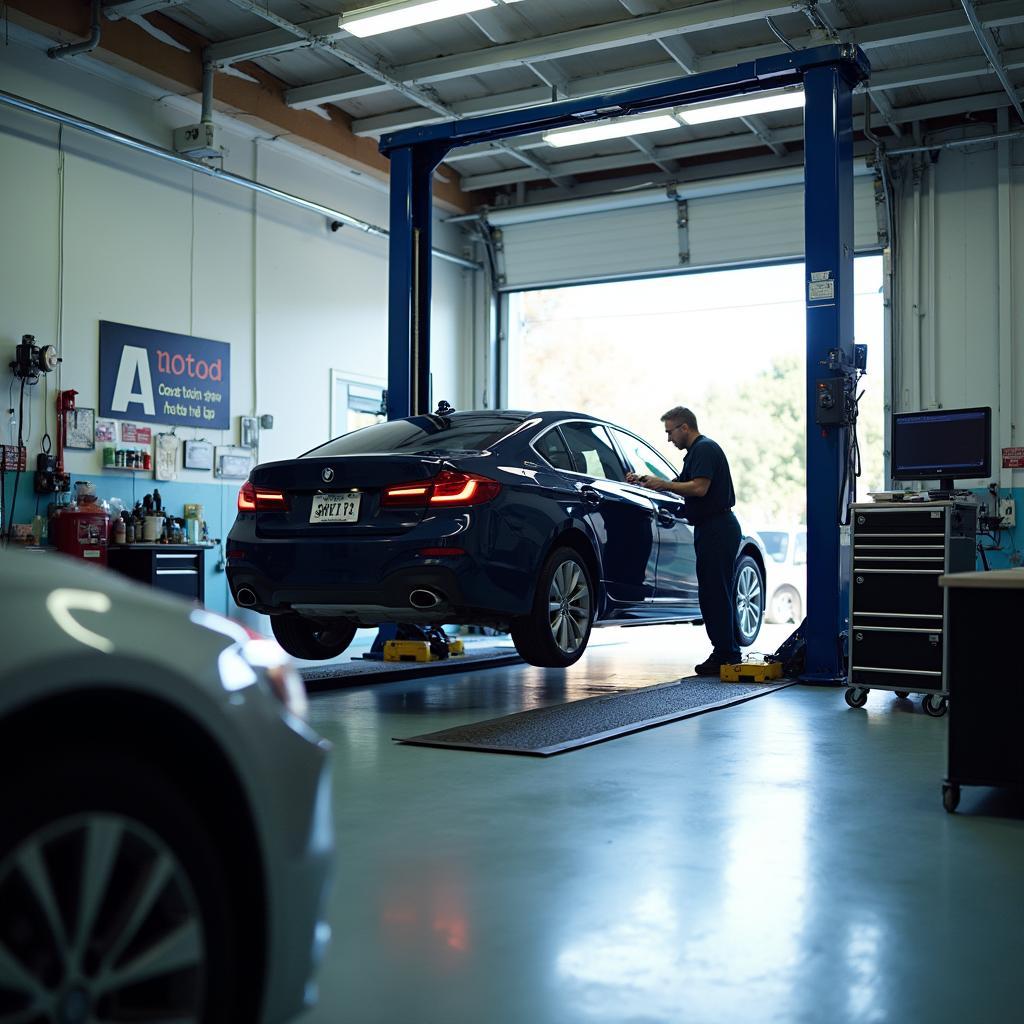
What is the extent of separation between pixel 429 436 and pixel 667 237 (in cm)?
824

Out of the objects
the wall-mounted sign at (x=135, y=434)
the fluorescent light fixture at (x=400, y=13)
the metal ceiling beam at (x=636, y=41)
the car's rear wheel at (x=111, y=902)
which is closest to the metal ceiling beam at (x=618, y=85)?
the metal ceiling beam at (x=636, y=41)

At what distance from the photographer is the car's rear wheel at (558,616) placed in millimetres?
5645

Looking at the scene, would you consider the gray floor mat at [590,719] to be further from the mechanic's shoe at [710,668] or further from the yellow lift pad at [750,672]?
the mechanic's shoe at [710,668]

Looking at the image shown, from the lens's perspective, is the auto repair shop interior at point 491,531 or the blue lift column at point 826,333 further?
the blue lift column at point 826,333

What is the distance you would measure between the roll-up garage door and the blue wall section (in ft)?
16.9

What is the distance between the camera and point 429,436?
19.7 ft

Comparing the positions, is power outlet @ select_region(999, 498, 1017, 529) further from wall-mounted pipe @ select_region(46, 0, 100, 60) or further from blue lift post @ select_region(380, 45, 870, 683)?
wall-mounted pipe @ select_region(46, 0, 100, 60)

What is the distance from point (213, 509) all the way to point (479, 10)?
4749 mm

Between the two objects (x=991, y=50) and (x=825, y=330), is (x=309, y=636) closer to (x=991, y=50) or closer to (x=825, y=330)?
(x=825, y=330)

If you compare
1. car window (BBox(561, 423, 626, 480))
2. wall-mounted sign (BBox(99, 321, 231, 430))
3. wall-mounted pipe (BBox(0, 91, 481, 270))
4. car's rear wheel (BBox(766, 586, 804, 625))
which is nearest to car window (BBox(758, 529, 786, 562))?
car's rear wheel (BBox(766, 586, 804, 625))

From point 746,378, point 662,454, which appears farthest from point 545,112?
point 746,378

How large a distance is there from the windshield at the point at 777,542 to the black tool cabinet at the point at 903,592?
8514mm

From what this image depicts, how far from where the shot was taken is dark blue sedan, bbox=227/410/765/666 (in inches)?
208

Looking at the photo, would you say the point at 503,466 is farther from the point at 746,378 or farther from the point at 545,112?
the point at 746,378
